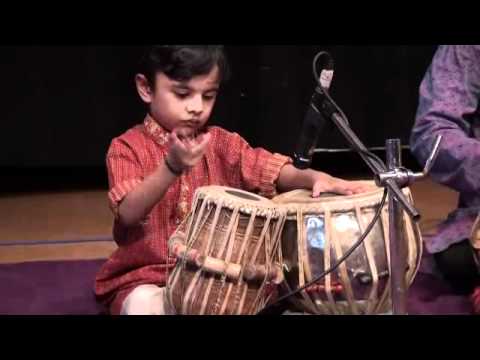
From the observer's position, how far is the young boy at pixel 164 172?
1700 millimetres

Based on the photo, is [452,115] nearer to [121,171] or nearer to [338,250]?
[338,250]

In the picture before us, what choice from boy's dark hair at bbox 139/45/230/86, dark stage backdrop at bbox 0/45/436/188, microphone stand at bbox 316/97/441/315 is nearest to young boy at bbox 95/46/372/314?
boy's dark hair at bbox 139/45/230/86

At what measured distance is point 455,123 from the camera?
2.04 m

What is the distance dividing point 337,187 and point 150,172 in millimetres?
431

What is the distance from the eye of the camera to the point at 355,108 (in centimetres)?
369

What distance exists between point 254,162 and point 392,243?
0.63 meters

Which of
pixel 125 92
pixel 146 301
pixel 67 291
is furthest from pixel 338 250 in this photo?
pixel 125 92

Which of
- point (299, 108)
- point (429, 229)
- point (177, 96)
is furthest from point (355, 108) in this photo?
point (177, 96)

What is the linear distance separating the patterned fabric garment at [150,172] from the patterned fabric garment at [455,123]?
1.35ft

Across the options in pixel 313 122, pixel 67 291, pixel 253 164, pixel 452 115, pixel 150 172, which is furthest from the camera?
pixel 67 291

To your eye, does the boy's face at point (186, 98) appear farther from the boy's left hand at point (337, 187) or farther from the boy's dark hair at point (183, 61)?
the boy's left hand at point (337, 187)

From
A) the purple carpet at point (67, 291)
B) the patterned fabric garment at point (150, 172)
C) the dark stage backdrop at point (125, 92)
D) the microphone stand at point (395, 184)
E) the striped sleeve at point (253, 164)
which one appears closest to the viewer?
the microphone stand at point (395, 184)

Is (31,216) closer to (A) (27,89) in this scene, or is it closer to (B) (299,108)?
(A) (27,89)

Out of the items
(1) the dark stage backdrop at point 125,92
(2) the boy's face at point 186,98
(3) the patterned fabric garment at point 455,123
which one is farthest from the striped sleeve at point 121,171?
(1) the dark stage backdrop at point 125,92
